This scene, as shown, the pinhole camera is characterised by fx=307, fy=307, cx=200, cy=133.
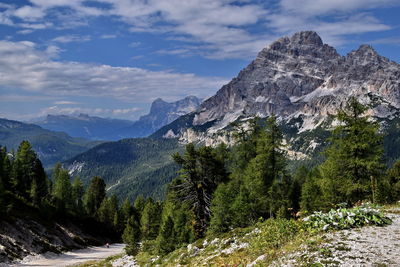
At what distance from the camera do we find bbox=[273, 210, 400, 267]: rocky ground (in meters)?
11.6

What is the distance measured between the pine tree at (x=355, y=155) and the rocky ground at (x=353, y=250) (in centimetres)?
1748

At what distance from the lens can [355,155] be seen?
31672 millimetres

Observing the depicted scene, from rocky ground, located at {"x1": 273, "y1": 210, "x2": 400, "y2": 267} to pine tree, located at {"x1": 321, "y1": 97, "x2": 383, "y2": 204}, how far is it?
17475 millimetres

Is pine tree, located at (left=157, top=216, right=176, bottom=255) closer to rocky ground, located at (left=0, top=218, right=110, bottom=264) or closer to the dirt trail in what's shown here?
the dirt trail

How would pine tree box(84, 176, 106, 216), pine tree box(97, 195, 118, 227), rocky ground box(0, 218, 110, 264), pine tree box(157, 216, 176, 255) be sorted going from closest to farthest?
pine tree box(157, 216, 176, 255) → rocky ground box(0, 218, 110, 264) → pine tree box(97, 195, 118, 227) → pine tree box(84, 176, 106, 216)

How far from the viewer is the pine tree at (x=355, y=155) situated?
101ft

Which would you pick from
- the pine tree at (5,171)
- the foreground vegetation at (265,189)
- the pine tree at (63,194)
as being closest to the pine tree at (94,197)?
the pine tree at (63,194)

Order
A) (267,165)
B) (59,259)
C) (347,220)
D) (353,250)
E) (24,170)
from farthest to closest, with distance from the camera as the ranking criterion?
(24,170) < (59,259) < (267,165) < (347,220) < (353,250)

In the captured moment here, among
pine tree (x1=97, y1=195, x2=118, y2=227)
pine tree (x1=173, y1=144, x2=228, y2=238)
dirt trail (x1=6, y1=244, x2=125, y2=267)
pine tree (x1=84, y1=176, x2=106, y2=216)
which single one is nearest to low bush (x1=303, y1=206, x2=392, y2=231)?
pine tree (x1=173, y1=144, x2=228, y2=238)

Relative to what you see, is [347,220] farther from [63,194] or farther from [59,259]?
[63,194]

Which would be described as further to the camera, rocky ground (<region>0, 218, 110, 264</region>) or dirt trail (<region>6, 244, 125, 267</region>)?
dirt trail (<region>6, 244, 125, 267</region>)

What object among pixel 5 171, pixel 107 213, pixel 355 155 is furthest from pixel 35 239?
pixel 355 155

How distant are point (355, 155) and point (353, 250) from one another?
21782mm

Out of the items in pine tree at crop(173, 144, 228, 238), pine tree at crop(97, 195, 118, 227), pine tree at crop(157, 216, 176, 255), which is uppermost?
pine tree at crop(173, 144, 228, 238)
